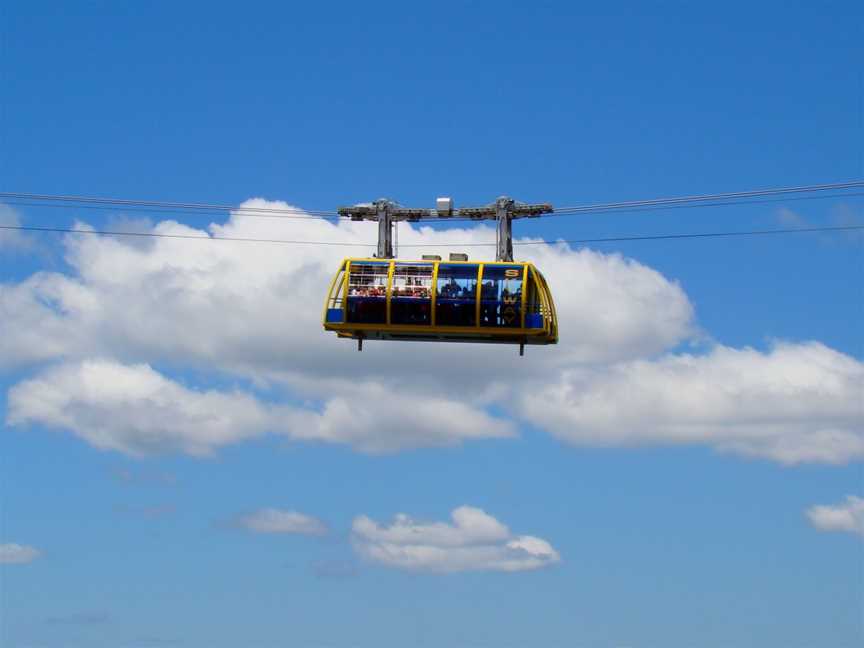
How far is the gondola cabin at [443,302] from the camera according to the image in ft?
425

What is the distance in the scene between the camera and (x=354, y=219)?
13712 centimetres

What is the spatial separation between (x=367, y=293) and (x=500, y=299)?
7145mm

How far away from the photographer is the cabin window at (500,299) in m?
130

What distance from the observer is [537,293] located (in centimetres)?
13012

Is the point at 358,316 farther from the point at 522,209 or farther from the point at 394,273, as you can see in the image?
the point at 522,209

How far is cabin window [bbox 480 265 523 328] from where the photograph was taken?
425 feet

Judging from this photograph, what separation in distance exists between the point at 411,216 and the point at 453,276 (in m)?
6.89

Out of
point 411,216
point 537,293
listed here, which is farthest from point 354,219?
point 537,293

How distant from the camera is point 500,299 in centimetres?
12975

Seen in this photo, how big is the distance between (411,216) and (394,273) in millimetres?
6469

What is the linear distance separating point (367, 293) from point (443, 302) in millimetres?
4125

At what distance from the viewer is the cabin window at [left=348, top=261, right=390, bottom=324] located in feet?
427

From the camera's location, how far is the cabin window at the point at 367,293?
130 metres

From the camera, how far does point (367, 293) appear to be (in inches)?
5138
